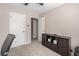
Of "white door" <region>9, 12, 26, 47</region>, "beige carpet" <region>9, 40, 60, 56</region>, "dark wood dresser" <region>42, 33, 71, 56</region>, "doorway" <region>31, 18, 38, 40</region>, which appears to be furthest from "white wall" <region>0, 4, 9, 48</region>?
"doorway" <region>31, 18, 38, 40</region>

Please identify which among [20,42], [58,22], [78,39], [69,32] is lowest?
[20,42]

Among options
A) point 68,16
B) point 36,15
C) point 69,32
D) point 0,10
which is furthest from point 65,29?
point 0,10

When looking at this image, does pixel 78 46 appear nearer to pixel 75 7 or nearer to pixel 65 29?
pixel 65 29

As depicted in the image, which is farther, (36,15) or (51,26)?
(36,15)

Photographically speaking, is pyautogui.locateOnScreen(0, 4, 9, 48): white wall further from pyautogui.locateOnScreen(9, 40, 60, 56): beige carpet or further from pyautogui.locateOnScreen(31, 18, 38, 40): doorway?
pyautogui.locateOnScreen(31, 18, 38, 40): doorway

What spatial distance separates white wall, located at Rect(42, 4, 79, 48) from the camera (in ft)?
8.45

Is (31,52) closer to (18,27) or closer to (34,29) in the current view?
(18,27)

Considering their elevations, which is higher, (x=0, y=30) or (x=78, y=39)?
(x=0, y=30)

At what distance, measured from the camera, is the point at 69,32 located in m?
2.80

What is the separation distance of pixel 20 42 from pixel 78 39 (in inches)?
102

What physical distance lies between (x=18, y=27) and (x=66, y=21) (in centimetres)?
222

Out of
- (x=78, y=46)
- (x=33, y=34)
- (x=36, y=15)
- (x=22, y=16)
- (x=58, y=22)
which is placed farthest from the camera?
(x=33, y=34)

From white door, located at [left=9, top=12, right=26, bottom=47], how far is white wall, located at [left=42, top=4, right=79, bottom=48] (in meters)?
1.37

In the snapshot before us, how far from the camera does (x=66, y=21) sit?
2.90m
